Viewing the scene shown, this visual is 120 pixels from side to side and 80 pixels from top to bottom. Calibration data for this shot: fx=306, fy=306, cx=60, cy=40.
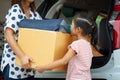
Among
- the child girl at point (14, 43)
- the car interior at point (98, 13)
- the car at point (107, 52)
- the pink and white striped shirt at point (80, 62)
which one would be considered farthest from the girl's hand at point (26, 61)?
the car interior at point (98, 13)

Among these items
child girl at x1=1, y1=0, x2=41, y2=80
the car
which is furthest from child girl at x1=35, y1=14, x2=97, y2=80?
the car

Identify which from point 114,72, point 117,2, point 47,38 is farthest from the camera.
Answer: point 117,2

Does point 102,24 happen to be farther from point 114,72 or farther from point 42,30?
point 42,30

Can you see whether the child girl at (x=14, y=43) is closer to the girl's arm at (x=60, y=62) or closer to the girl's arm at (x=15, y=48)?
the girl's arm at (x=15, y=48)

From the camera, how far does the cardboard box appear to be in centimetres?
198

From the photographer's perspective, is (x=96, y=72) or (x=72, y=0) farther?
(x=72, y=0)

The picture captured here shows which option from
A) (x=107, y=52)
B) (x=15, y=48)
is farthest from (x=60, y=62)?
(x=107, y=52)

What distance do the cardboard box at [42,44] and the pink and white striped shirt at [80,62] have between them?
11 cm

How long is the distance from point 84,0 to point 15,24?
1323mm

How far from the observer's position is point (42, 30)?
6.64 ft

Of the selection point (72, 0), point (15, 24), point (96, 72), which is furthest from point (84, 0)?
point (15, 24)

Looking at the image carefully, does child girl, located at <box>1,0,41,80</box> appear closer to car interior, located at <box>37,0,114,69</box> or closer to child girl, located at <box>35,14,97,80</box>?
child girl, located at <box>35,14,97,80</box>

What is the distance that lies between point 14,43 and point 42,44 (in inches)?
7.5

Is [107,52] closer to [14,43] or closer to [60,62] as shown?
[60,62]
